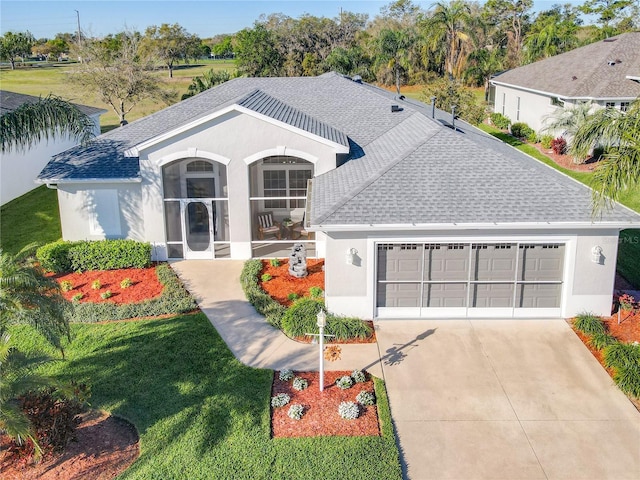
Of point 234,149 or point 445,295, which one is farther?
point 234,149

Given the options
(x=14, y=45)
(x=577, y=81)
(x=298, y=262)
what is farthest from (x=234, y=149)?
(x=14, y=45)

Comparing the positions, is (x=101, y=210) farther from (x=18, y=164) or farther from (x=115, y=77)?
(x=115, y=77)

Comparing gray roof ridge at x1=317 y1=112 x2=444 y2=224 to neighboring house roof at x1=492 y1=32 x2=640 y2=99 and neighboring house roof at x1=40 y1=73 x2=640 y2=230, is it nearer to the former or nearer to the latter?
neighboring house roof at x1=40 y1=73 x2=640 y2=230

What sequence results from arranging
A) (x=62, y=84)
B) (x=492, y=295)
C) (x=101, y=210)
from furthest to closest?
(x=62, y=84), (x=101, y=210), (x=492, y=295)

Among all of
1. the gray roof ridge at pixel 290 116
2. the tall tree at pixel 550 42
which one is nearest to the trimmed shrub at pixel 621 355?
the gray roof ridge at pixel 290 116

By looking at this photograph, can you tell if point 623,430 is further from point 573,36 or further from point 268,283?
point 573,36

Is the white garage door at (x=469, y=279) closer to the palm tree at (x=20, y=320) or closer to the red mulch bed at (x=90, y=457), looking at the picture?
the red mulch bed at (x=90, y=457)
